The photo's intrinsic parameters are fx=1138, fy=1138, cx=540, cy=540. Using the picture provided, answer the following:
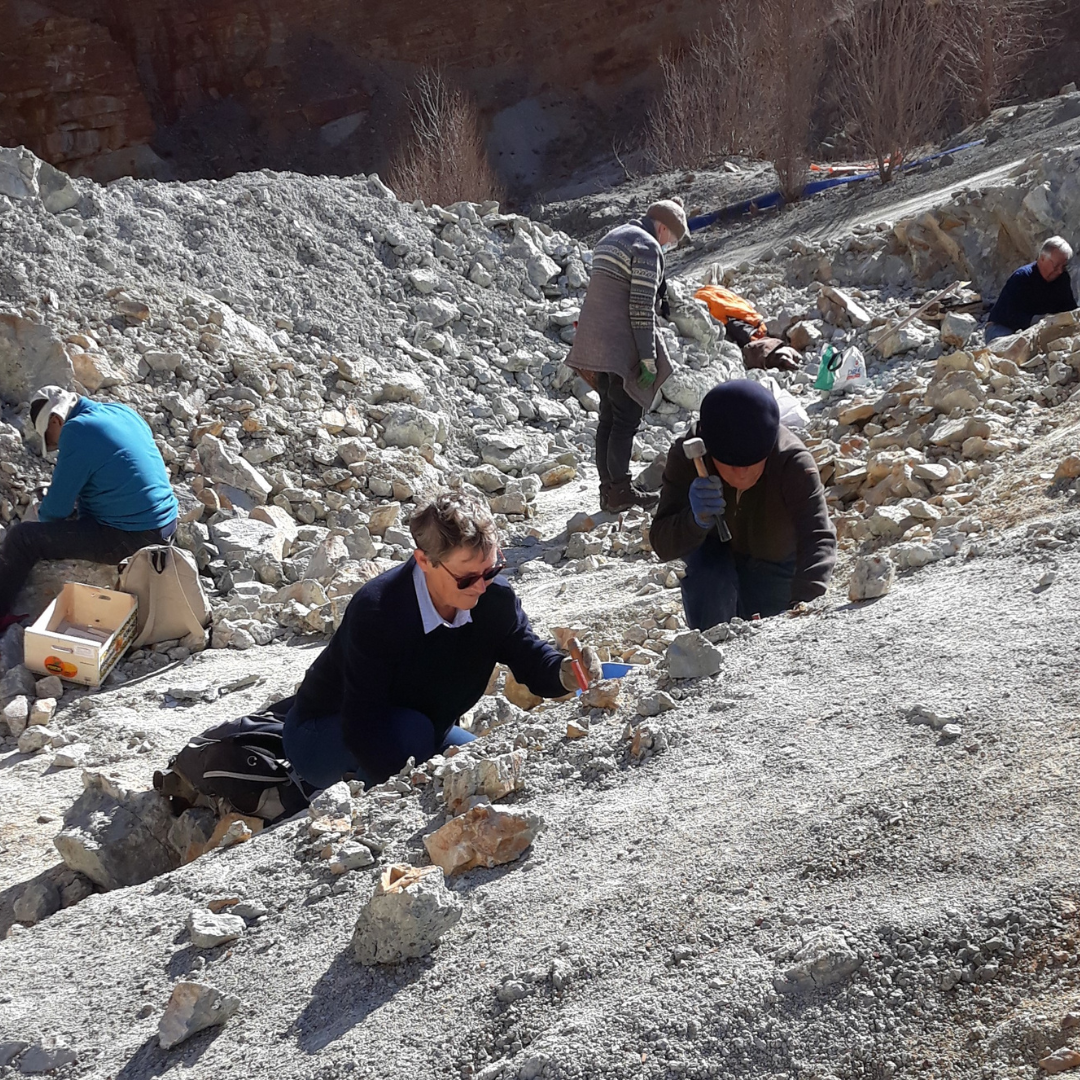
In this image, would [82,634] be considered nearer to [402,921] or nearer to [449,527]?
[449,527]

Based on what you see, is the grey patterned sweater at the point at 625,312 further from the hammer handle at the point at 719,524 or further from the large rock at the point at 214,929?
the large rock at the point at 214,929

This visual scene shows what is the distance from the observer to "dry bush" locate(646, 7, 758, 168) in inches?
699

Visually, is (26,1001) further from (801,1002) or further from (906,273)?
(906,273)

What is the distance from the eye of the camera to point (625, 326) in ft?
19.8

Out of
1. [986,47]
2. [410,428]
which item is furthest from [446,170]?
[410,428]

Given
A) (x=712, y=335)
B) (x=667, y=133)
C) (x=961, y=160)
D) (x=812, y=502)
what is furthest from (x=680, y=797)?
(x=667, y=133)

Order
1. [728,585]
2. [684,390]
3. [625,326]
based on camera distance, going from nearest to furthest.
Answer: [728,585], [625,326], [684,390]

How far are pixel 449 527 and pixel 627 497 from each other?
3.52 metres

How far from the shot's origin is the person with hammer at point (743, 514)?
362 centimetres

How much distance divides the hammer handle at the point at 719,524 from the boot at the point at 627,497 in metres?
2.39

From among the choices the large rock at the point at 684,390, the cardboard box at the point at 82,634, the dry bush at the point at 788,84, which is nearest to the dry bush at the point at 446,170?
the dry bush at the point at 788,84

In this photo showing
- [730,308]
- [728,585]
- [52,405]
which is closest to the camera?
[728,585]

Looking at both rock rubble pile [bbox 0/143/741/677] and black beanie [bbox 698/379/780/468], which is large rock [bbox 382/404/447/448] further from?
black beanie [bbox 698/379/780/468]

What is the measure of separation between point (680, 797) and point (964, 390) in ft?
11.9
